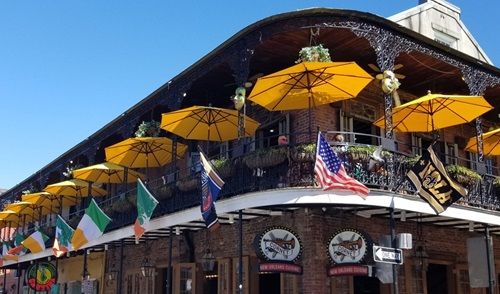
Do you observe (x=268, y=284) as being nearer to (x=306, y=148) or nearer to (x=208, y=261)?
(x=208, y=261)

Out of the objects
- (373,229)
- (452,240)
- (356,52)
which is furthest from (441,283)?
(356,52)

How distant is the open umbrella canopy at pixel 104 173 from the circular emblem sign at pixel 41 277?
20.6ft

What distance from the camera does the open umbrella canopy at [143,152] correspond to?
15391 mm

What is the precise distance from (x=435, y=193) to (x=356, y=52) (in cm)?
380

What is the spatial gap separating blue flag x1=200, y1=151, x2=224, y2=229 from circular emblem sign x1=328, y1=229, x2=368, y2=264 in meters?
2.36

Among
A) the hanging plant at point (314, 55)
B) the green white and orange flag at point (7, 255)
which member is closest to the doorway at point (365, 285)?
the hanging plant at point (314, 55)

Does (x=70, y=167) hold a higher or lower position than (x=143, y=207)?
higher

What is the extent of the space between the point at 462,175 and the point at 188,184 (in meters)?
6.06

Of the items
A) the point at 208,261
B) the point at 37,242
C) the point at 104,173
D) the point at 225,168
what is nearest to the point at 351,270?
the point at 225,168

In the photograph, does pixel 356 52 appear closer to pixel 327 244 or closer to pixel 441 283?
pixel 327 244

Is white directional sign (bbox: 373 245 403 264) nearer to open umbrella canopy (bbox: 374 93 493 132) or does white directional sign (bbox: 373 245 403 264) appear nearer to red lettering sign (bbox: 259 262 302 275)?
red lettering sign (bbox: 259 262 302 275)

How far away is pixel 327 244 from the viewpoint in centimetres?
1166

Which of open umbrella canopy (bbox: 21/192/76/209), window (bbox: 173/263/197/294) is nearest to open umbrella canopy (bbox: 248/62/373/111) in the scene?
window (bbox: 173/263/197/294)

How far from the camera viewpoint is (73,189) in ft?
65.7
